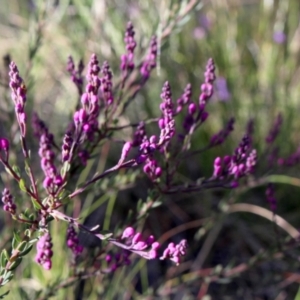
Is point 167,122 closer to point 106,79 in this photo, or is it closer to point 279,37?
point 106,79

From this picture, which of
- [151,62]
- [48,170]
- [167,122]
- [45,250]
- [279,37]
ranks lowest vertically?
[45,250]

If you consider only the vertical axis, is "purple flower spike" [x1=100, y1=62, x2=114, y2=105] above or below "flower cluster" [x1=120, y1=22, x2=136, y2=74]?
below

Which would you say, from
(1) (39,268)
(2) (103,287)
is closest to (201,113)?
(2) (103,287)

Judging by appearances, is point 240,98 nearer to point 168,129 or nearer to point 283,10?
point 283,10

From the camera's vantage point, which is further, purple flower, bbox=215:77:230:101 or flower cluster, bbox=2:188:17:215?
purple flower, bbox=215:77:230:101

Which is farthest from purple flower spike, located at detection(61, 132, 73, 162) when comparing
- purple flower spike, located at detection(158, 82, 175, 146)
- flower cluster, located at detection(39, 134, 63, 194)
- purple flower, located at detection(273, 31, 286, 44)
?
purple flower, located at detection(273, 31, 286, 44)

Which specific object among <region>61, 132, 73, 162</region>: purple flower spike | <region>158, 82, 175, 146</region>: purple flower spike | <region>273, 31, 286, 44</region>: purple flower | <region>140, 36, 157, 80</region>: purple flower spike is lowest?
<region>61, 132, 73, 162</region>: purple flower spike

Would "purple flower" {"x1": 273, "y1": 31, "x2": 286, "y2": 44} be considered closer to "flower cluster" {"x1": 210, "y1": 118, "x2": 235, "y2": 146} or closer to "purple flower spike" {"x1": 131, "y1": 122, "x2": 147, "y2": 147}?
"flower cluster" {"x1": 210, "y1": 118, "x2": 235, "y2": 146}

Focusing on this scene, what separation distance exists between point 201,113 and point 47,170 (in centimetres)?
40

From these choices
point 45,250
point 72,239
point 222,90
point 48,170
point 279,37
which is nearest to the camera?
point 48,170

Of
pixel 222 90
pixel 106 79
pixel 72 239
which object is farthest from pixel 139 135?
pixel 222 90

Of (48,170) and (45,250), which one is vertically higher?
(48,170)

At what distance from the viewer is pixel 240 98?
7.94ft

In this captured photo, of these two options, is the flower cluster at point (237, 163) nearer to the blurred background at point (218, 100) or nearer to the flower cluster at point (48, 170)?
the flower cluster at point (48, 170)
